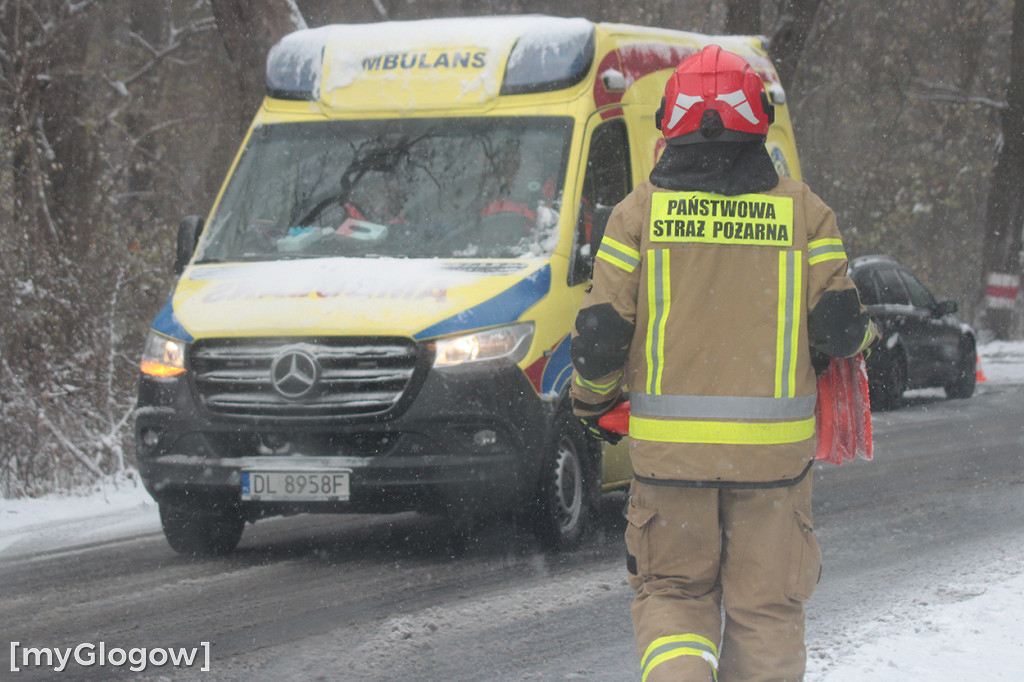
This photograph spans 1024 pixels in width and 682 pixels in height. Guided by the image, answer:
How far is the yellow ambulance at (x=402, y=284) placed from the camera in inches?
245

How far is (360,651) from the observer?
5.11 metres

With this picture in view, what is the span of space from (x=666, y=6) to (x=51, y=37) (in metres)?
Answer: 14.1

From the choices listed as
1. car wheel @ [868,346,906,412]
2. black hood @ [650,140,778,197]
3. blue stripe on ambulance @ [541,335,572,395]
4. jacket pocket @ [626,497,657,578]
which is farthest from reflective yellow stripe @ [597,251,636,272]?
car wheel @ [868,346,906,412]

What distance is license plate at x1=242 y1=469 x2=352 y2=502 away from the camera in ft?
20.5

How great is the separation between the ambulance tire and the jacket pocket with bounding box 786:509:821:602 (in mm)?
3273

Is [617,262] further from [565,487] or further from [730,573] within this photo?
[565,487]

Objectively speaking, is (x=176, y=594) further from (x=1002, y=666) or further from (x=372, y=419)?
(x=1002, y=666)

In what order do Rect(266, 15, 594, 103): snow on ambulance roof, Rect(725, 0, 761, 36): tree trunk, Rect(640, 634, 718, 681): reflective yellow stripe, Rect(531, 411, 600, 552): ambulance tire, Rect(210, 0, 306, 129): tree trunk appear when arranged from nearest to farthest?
Rect(640, 634, 718, 681): reflective yellow stripe → Rect(531, 411, 600, 552): ambulance tire → Rect(266, 15, 594, 103): snow on ambulance roof → Rect(210, 0, 306, 129): tree trunk → Rect(725, 0, 761, 36): tree trunk

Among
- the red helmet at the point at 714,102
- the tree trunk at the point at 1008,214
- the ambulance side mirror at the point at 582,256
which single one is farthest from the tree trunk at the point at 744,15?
the red helmet at the point at 714,102

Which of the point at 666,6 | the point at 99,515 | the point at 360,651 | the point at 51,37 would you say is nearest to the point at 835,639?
the point at 360,651

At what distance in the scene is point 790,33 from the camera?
18328 millimetres

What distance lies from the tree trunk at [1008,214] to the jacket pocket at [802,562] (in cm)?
2169

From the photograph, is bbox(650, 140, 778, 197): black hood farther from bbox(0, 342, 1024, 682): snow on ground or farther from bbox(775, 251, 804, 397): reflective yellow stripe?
bbox(0, 342, 1024, 682): snow on ground

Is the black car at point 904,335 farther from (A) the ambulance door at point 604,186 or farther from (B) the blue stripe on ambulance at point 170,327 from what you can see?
(B) the blue stripe on ambulance at point 170,327
